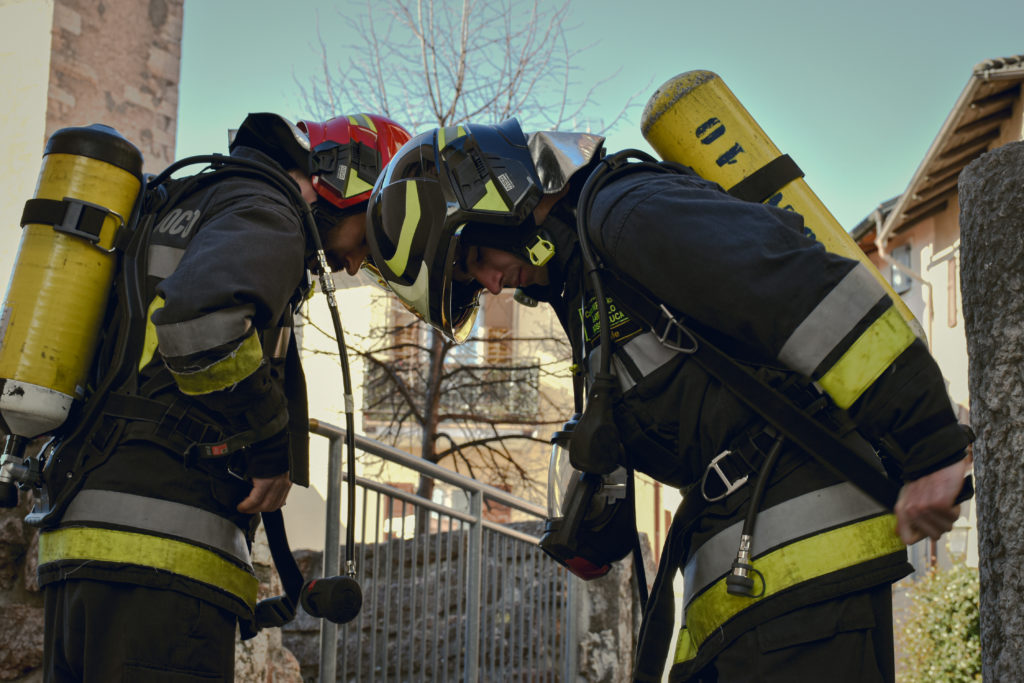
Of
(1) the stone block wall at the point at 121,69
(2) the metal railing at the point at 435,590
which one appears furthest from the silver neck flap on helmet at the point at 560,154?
(1) the stone block wall at the point at 121,69

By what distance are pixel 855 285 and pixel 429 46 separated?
39.8ft

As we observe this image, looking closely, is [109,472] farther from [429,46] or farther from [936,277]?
[936,277]

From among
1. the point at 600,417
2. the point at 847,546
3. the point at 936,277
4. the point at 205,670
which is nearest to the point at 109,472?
the point at 205,670

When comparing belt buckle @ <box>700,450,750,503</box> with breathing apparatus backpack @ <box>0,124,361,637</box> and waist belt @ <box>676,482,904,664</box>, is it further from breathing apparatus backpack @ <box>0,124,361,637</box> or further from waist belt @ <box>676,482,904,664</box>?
breathing apparatus backpack @ <box>0,124,361,637</box>

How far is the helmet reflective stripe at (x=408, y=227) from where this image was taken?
99.1 inches

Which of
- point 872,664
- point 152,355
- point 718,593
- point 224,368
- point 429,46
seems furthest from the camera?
point 429,46

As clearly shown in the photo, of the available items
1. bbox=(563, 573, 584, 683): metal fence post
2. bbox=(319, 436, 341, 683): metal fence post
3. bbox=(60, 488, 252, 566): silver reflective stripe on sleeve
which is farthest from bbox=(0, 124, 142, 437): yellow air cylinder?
bbox=(563, 573, 584, 683): metal fence post

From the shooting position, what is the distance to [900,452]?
1.81m

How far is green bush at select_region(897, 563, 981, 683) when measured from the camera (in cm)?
940

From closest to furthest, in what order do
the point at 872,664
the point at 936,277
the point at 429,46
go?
the point at 872,664
the point at 429,46
the point at 936,277

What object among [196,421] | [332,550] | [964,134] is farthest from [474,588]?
[964,134]

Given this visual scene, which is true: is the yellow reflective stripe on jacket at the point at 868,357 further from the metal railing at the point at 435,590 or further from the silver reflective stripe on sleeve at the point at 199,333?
the metal railing at the point at 435,590

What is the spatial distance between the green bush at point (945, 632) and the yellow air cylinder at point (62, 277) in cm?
874

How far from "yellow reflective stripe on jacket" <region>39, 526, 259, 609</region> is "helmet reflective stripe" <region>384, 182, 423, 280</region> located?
846 millimetres
